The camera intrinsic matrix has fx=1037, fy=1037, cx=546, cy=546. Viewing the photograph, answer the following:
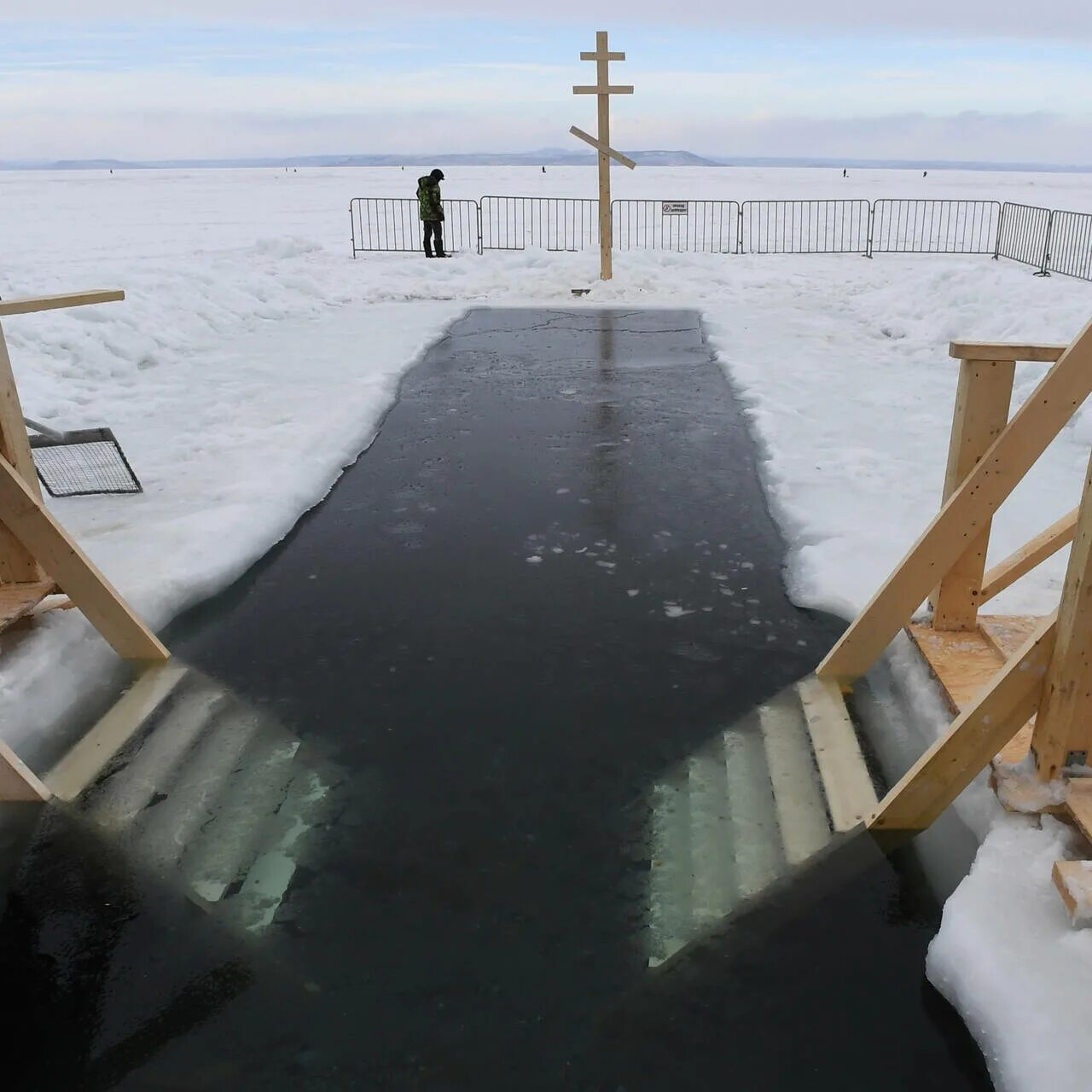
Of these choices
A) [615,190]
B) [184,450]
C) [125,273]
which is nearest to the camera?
[184,450]

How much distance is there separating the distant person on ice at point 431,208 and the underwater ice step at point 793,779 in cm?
1722

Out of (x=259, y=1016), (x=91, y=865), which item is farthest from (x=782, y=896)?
(x=91, y=865)

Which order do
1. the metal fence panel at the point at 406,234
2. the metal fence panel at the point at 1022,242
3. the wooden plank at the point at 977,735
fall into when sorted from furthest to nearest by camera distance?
the metal fence panel at the point at 406,234 → the metal fence panel at the point at 1022,242 → the wooden plank at the point at 977,735

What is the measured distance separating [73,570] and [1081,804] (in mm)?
3904

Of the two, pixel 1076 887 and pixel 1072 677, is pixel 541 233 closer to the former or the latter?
pixel 1072 677

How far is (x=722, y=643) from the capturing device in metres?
4.74

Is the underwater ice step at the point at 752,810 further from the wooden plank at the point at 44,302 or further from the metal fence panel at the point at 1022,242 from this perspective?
the metal fence panel at the point at 1022,242

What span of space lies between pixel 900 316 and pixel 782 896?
11635 millimetres

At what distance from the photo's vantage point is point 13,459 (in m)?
4.61

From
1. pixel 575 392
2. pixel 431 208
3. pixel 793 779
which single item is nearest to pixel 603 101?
pixel 431 208

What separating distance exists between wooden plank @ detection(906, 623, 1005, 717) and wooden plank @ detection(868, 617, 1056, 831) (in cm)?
53

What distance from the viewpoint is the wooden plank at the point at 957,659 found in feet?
12.7

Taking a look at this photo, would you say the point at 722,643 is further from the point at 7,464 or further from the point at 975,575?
the point at 7,464

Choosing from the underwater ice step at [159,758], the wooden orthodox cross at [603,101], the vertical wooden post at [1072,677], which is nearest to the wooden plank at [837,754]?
the vertical wooden post at [1072,677]
